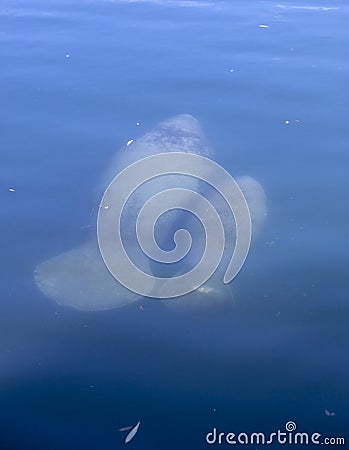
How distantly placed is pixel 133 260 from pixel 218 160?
0.77m

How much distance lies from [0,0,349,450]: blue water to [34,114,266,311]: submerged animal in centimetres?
6

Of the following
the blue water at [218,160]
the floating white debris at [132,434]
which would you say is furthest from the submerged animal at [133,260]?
the floating white debris at [132,434]

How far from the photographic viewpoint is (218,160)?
9.98 ft

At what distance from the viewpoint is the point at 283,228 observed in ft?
8.71

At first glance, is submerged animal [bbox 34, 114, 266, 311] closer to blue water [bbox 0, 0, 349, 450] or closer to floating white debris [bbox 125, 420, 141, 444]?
blue water [bbox 0, 0, 349, 450]

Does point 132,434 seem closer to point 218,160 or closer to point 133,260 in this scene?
point 133,260

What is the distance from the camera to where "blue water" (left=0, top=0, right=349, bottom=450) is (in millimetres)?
2029

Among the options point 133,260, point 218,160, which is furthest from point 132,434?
point 218,160

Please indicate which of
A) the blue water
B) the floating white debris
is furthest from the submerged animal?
the floating white debris

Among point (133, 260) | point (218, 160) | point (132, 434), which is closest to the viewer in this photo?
point (132, 434)

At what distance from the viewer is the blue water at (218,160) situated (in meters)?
2.03

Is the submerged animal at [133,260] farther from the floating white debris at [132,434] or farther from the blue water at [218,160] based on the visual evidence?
the floating white debris at [132,434]

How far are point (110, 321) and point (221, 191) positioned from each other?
89 cm

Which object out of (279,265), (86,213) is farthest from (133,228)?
(279,265)
